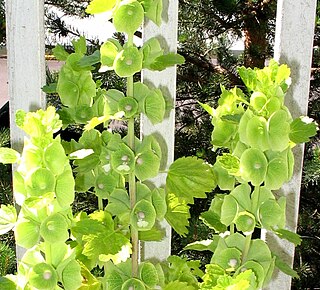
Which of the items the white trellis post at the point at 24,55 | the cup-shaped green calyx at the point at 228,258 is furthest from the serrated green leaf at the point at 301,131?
the white trellis post at the point at 24,55

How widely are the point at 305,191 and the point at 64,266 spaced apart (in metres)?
0.99

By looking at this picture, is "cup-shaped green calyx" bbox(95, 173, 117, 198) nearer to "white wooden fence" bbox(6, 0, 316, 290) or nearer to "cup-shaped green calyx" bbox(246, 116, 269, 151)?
"cup-shaped green calyx" bbox(246, 116, 269, 151)

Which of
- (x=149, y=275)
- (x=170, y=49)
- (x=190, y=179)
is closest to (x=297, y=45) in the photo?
(x=170, y=49)

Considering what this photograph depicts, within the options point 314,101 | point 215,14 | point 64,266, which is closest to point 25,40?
point 64,266

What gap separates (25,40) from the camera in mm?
908

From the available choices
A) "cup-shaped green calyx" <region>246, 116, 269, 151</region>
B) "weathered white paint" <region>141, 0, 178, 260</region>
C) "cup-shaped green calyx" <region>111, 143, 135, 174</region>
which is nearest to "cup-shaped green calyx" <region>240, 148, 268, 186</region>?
"cup-shaped green calyx" <region>246, 116, 269, 151</region>

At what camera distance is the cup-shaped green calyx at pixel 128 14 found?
1.86 ft

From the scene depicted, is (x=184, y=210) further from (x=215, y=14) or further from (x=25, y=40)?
(x=215, y=14)

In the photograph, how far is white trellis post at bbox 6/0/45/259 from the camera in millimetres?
900

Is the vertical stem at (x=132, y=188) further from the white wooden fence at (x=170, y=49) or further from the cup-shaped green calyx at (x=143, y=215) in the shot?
the white wooden fence at (x=170, y=49)

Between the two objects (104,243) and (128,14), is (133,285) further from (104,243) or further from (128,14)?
(128,14)

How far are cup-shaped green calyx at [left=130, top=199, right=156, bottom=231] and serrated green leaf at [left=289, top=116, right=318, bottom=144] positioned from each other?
152 millimetres

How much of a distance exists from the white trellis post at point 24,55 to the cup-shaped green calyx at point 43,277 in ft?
1.42

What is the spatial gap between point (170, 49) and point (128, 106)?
0.33m
